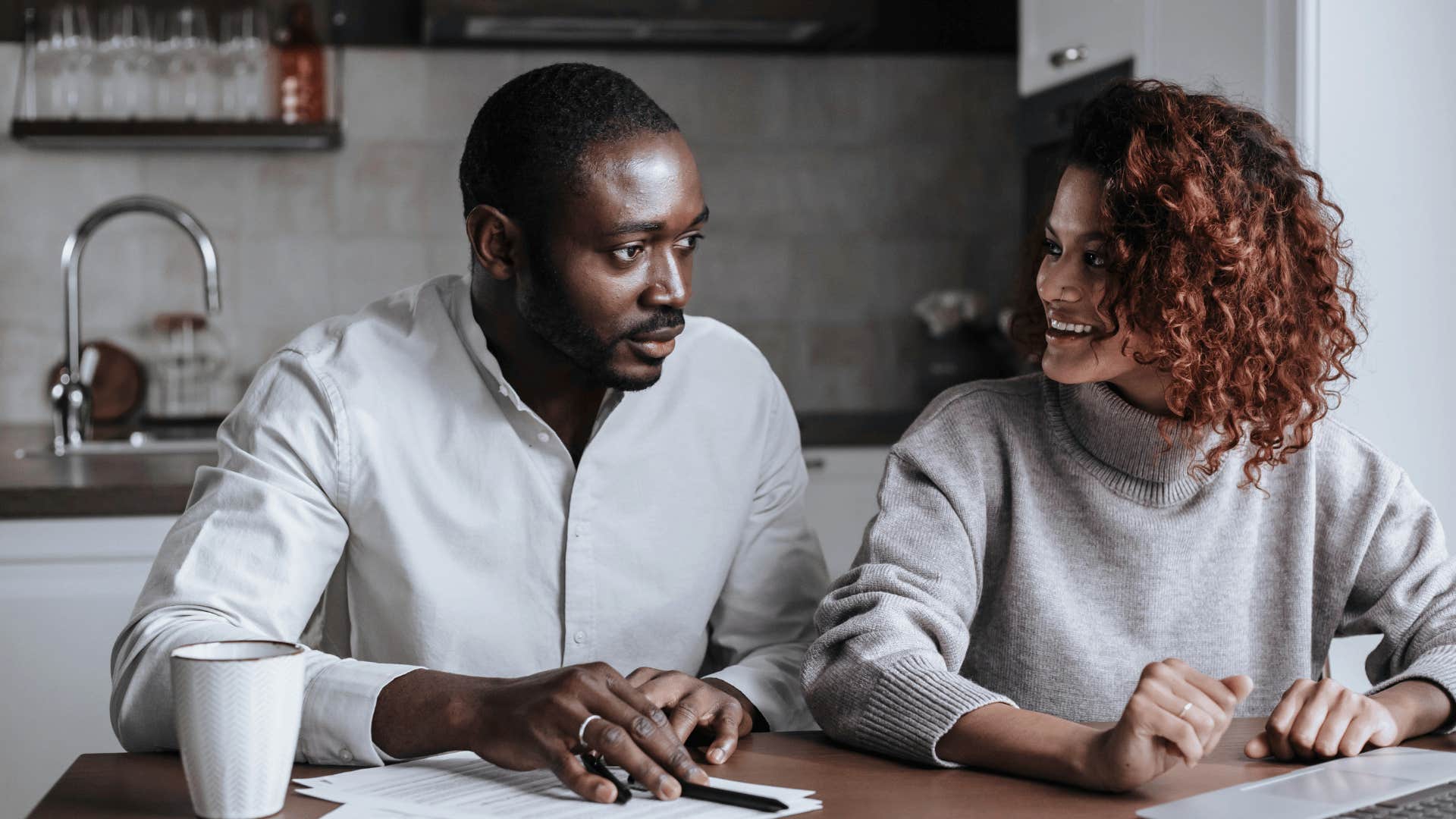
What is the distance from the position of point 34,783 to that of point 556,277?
137cm

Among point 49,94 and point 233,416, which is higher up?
point 49,94

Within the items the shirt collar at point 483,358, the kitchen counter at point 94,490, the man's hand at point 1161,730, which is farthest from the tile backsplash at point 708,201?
the man's hand at point 1161,730

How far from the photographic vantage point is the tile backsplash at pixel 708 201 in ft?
9.82

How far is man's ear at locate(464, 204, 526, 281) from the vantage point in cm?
129

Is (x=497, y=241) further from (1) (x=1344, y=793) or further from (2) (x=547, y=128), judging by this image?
(1) (x=1344, y=793)

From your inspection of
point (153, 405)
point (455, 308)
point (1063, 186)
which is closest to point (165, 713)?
point (455, 308)

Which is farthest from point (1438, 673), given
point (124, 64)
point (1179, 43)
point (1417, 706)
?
point (124, 64)

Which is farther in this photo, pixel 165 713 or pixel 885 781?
pixel 165 713

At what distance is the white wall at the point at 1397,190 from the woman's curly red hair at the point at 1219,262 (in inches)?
25.7

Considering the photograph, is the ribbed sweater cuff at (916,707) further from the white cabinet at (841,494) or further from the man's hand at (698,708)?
the white cabinet at (841,494)

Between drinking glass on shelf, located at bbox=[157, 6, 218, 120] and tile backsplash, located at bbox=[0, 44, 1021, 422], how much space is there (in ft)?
0.32

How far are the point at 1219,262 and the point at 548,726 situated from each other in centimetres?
68

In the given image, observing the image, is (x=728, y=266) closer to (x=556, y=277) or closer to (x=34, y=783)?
(x=34, y=783)

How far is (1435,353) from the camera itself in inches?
73.9
